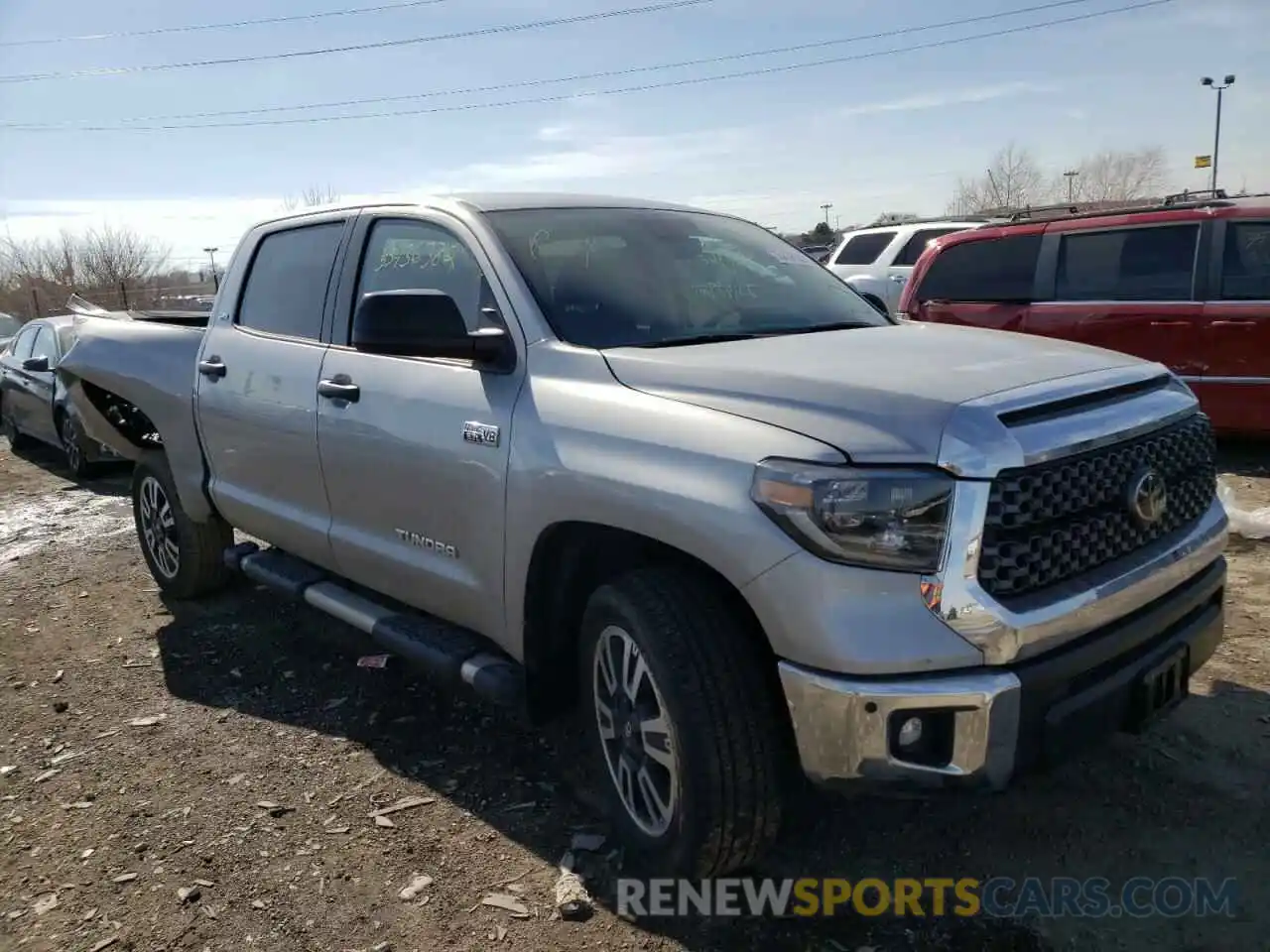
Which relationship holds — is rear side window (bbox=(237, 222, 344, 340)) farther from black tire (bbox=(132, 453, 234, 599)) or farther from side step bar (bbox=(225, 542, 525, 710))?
black tire (bbox=(132, 453, 234, 599))

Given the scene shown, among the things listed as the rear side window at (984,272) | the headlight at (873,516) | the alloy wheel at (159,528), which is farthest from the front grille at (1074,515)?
the rear side window at (984,272)

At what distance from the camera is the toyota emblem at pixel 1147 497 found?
257 centimetres

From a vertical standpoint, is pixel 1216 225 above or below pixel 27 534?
above

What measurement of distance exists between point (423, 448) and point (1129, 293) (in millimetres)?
6096

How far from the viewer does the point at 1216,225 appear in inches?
279

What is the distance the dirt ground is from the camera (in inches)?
106

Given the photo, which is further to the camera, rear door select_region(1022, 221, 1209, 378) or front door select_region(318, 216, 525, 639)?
rear door select_region(1022, 221, 1209, 378)

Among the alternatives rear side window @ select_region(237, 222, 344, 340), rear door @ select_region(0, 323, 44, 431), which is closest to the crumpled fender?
rear side window @ select_region(237, 222, 344, 340)

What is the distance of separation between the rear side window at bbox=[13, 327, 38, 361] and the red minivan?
947 cm

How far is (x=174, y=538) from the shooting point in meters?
5.43

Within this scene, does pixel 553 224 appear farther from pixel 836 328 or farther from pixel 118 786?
pixel 118 786

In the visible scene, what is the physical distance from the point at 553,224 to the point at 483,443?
0.91 meters

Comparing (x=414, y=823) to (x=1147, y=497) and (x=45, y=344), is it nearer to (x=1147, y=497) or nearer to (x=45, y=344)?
(x=1147, y=497)

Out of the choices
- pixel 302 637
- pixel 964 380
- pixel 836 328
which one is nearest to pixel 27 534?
pixel 302 637
